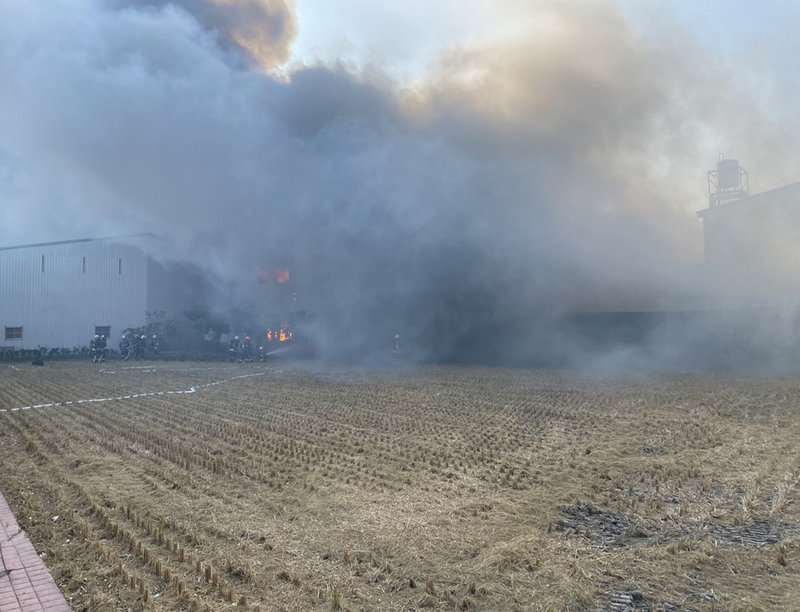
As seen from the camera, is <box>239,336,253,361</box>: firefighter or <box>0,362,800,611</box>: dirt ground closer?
<box>0,362,800,611</box>: dirt ground

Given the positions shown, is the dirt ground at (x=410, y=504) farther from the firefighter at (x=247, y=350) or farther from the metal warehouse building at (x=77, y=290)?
the metal warehouse building at (x=77, y=290)

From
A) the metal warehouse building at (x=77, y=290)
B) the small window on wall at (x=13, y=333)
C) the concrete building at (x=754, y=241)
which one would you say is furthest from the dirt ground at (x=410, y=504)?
the small window on wall at (x=13, y=333)

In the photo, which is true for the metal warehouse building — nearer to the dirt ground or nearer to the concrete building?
the dirt ground

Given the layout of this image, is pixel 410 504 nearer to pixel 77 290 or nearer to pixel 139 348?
pixel 139 348

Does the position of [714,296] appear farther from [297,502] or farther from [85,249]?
[85,249]

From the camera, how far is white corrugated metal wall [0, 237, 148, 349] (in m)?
30.7

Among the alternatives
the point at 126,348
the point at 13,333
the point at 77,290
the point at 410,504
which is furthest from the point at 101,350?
the point at 410,504

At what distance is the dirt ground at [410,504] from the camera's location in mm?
4184

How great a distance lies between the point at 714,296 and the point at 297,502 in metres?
24.8

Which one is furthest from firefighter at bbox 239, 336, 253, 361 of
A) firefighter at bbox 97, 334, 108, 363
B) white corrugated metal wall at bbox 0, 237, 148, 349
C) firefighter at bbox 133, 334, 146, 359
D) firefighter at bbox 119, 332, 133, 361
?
white corrugated metal wall at bbox 0, 237, 148, 349

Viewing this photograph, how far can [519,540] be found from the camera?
5.13 m

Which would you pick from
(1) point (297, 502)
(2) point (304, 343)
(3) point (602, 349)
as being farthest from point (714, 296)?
(1) point (297, 502)

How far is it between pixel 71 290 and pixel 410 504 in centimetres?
3353

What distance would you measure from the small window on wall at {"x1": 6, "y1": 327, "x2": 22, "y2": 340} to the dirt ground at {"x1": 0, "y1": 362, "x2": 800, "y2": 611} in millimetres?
22434
